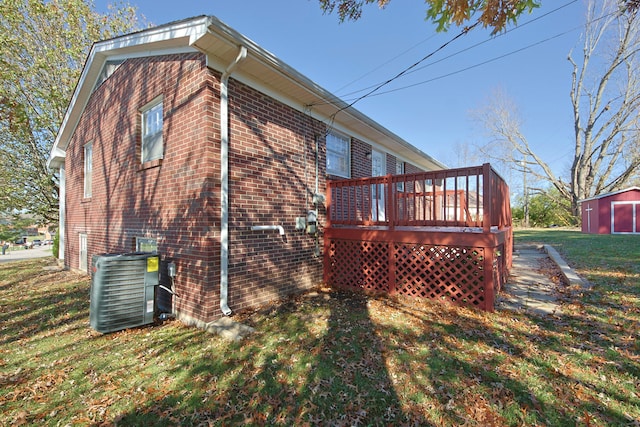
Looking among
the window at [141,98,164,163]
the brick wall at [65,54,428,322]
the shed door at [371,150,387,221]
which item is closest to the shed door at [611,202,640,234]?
the shed door at [371,150,387,221]

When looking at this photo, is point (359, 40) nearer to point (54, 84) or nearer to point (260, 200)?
point (260, 200)

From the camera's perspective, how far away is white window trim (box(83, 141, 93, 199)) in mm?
8172

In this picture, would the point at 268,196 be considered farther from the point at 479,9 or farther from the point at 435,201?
the point at 479,9

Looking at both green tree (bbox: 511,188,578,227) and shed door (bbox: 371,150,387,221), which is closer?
shed door (bbox: 371,150,387,221)

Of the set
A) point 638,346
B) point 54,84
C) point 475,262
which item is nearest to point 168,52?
point 475,262

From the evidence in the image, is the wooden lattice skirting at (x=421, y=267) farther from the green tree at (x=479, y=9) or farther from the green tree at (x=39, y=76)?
the green tree at (x=39, y=76)

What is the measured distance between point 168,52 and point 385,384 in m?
5.96

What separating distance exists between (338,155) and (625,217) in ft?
66.1

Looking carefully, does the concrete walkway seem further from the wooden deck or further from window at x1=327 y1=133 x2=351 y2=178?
window at x1=327 y1=133 x2=351 y2=178

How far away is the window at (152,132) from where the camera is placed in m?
5.36

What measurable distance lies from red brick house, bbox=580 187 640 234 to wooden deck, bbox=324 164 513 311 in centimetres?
1789

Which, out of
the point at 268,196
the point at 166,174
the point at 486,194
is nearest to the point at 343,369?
the point at 268,196

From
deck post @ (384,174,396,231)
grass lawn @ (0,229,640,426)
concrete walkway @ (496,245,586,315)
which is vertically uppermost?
deck post @ (384,174,396,231)

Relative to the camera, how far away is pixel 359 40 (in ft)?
26.9
